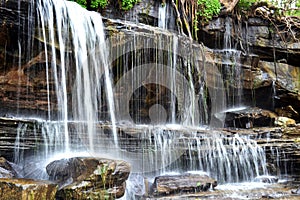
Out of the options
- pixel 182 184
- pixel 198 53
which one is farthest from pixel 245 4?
pixel 182 184

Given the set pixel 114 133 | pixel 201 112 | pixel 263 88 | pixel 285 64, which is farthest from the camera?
pixel 285 64

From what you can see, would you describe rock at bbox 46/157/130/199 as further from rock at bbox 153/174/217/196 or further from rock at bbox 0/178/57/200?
rock at bbox 153/174/217/196

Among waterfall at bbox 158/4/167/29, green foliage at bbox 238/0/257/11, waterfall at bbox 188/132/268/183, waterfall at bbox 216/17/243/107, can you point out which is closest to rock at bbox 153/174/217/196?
waterfall at bbox 188/132/268/183

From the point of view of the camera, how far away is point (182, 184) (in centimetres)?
629

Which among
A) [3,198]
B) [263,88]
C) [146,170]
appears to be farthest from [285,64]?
[3,198]

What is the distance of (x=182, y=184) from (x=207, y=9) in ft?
27.5

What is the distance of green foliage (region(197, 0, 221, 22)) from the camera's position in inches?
486

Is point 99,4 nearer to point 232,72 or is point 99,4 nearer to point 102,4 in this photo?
point 102,4

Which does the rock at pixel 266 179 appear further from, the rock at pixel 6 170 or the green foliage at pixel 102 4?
the green foliage at pixel 102 4

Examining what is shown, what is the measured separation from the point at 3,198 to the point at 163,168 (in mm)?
4203

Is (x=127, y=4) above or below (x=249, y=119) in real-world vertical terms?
above

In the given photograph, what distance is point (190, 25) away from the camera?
11.9 m

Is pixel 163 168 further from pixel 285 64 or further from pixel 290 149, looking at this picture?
pixel 285 64

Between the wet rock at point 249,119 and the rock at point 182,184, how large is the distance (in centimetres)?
473
